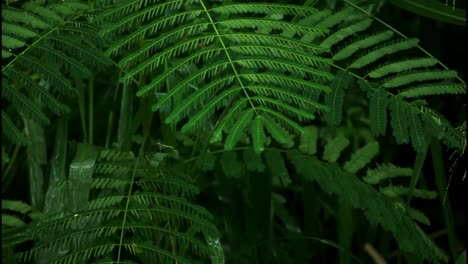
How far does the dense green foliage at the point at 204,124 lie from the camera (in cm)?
109

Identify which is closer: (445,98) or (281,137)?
(281,137)

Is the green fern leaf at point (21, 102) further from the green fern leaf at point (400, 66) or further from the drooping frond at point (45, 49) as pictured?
the green fern leaf at point (400, 66)

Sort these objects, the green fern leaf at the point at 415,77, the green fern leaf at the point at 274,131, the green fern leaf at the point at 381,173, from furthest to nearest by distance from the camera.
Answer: the green fern leaf at the point at 381,173, the green fern leaf at the point at 415,77, the green fern leaf at the point at 274,131

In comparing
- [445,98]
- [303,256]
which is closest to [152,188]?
[303,256]

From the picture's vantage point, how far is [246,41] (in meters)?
1.10

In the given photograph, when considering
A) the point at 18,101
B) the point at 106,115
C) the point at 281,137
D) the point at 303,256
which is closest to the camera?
the point at 281,137

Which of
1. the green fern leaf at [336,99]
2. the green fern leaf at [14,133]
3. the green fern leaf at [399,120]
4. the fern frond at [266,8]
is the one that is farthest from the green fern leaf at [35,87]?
the green fern leaf at [399,120]

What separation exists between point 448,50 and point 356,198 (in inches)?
50.9

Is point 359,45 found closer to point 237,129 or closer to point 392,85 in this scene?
point 392,85

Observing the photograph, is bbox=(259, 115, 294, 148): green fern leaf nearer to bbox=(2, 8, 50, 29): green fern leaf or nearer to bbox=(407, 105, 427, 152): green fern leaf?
bbox=(407, 105, 427, 152): green fern leaf

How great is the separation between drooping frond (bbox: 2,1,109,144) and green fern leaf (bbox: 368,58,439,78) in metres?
0.55

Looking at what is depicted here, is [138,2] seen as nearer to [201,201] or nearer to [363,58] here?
[363,58]

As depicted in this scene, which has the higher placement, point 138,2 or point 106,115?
point 106,115

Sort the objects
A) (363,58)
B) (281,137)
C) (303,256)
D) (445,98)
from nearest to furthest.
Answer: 1. (281,137)
2. (363,58)
3. (303,256)
4. (445,98)
